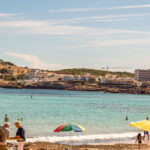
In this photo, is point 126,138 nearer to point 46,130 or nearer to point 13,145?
point 46,130

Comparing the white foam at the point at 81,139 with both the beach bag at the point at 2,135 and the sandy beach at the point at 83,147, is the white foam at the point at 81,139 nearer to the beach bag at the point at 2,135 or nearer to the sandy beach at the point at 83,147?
the sandy beach at the point at 83,147

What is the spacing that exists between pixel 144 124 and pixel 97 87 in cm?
18342

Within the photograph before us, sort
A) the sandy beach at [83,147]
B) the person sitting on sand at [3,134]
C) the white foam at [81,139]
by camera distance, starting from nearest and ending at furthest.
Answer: the person sitting on sand at [3,134]
the sandy beach at [83,147]
the white foam at [81,139]

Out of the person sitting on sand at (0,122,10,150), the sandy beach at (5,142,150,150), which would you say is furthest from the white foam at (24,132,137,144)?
the person sitting on sand at (0,122,10,150)

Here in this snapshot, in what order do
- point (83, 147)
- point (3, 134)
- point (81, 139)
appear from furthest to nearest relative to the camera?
point (81, 139)
point (83, 147)
point (3, 134)

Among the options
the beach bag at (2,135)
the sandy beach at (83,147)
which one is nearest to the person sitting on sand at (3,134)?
the beach bag at (2,135)

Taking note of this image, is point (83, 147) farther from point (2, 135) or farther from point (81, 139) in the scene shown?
point (2, 135)

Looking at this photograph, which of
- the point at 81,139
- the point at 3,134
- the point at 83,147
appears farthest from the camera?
the point at 81,139

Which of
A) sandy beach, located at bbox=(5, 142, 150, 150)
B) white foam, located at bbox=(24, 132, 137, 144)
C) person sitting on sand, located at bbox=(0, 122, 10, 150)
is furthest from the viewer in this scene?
white foam, located at bbox=(24, 132, 137, 144)

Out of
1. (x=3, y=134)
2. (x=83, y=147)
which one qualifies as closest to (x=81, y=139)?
(x=83, y=147)

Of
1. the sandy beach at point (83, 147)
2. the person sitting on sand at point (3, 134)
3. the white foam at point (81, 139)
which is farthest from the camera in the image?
the white foam at point (81, 139)

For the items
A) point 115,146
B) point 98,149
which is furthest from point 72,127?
point 115,146

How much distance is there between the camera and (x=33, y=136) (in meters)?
23.4

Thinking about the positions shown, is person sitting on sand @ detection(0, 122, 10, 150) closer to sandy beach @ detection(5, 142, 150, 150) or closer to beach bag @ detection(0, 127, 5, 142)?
beach bag @ detection(0, 127, 5, 142)
